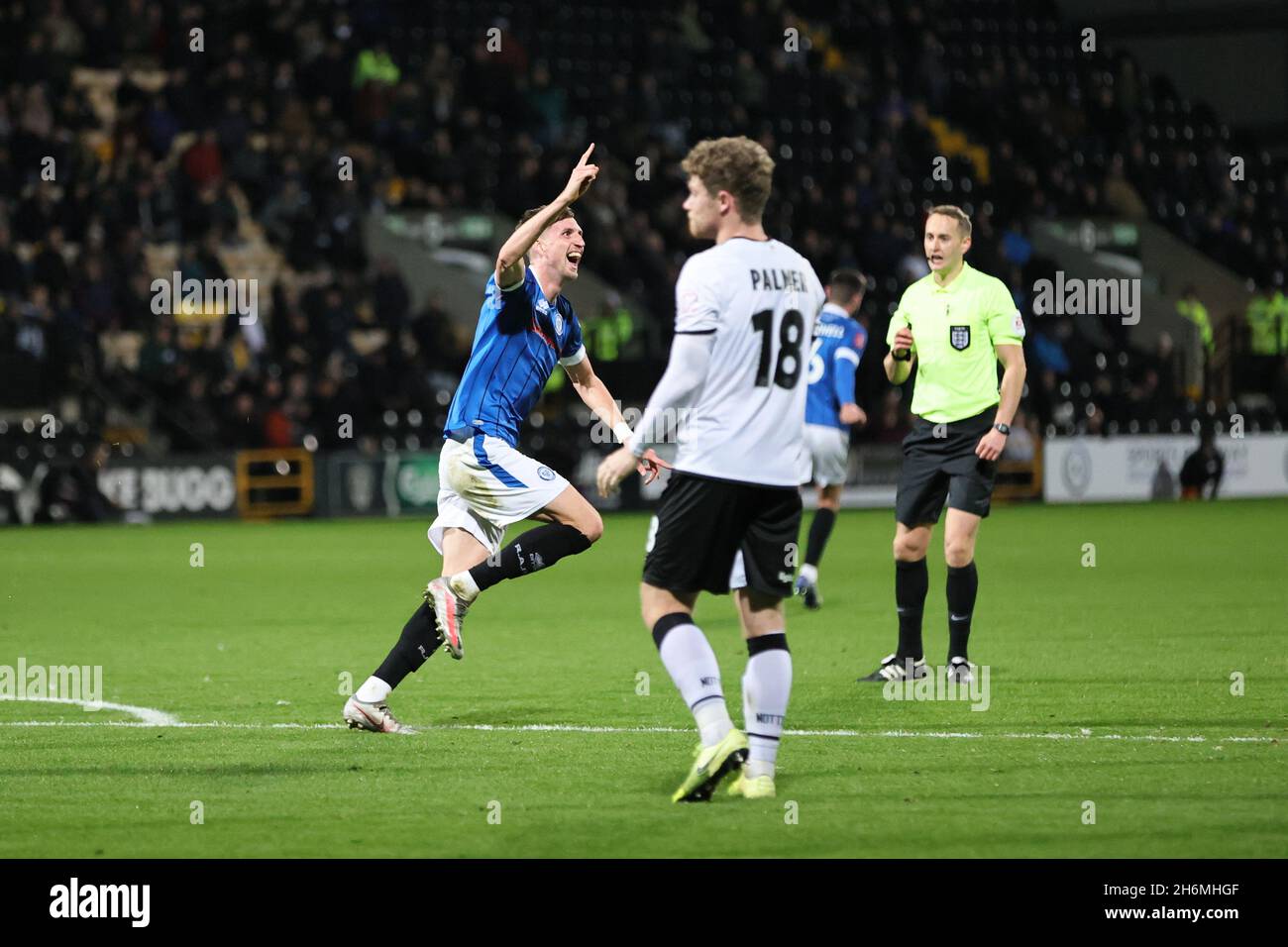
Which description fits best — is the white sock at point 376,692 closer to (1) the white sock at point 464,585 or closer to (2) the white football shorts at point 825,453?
(1) the white sock at point 464,585

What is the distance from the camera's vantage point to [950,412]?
10055mm

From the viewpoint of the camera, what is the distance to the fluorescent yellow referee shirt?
32.9ft

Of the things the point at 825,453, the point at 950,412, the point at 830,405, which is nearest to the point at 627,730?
the point at 950,412

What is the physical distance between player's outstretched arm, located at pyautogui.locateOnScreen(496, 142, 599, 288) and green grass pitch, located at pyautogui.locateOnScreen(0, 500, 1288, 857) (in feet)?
6.54

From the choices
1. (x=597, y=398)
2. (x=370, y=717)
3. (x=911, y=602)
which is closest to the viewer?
(x=370, y=717)

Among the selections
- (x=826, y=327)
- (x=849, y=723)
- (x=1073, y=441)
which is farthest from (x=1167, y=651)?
(x=1073, y=441)

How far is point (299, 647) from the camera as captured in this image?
1184cm

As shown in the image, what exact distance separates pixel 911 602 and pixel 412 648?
3018mm

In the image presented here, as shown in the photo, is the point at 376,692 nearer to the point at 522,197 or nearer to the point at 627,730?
the point at 627,730

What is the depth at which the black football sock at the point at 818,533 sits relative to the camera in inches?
559

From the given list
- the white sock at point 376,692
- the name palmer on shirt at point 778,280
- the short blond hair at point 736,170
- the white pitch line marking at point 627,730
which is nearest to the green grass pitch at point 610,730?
the white pitch line marking at point 627,730

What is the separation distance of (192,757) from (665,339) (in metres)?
20.4

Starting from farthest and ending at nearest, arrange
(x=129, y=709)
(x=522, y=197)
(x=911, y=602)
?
(x=522, y=197), (x=911, y=602), (x=129, y=709)
